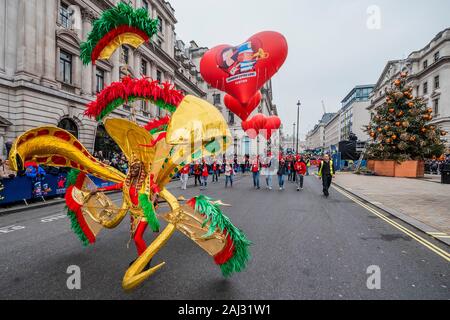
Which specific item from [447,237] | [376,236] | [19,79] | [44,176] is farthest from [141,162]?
[19,79]

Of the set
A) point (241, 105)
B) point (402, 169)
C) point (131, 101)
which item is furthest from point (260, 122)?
point (131, 101)

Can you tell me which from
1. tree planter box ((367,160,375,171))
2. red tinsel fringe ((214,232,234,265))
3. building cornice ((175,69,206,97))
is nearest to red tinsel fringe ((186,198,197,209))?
red tinsel fringe ((214,232,234,265))

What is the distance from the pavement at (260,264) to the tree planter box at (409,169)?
18.0 m

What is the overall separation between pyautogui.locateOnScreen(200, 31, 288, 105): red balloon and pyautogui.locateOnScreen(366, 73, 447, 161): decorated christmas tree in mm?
14634

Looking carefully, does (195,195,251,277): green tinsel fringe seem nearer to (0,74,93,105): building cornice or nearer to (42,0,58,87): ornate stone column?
(0,74,93,105): building cornice

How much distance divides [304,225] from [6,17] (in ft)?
64.1

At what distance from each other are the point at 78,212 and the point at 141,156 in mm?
1564

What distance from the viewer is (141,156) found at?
2828 mm

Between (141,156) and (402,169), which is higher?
(141,156)

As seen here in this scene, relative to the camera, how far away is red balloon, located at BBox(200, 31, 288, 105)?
9.76 metres

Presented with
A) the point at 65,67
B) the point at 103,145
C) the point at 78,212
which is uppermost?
the point at 65,67

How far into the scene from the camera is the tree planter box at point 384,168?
20.3m

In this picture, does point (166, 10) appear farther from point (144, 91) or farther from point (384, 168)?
point (144, 91)

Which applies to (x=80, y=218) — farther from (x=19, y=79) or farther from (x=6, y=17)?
(x=6, y=17)
